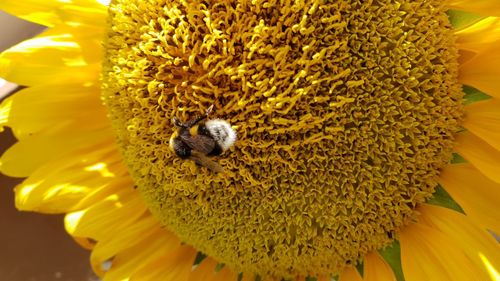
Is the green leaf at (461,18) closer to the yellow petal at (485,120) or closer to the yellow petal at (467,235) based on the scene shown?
the yellow petal at (485,120)

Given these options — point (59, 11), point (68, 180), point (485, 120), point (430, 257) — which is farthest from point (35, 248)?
point (485, 120)

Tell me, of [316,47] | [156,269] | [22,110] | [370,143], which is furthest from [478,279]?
[22,110]

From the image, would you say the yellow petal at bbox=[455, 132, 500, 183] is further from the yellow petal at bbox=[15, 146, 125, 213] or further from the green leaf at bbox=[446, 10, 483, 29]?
the yellow petal at bbox=[15, 146, 125, 213]

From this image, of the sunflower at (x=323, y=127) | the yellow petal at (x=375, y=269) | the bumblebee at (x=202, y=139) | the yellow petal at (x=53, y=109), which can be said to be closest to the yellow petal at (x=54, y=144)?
the yellow petal at (x=53, y=109)

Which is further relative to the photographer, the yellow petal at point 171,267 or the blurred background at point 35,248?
the blurred background at point 35,248

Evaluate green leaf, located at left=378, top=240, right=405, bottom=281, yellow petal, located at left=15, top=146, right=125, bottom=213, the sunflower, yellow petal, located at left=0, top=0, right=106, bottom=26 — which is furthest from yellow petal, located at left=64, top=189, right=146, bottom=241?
green leaf, located at left=378, top=240, right=405, bottom=281

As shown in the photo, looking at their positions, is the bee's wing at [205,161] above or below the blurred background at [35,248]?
above
